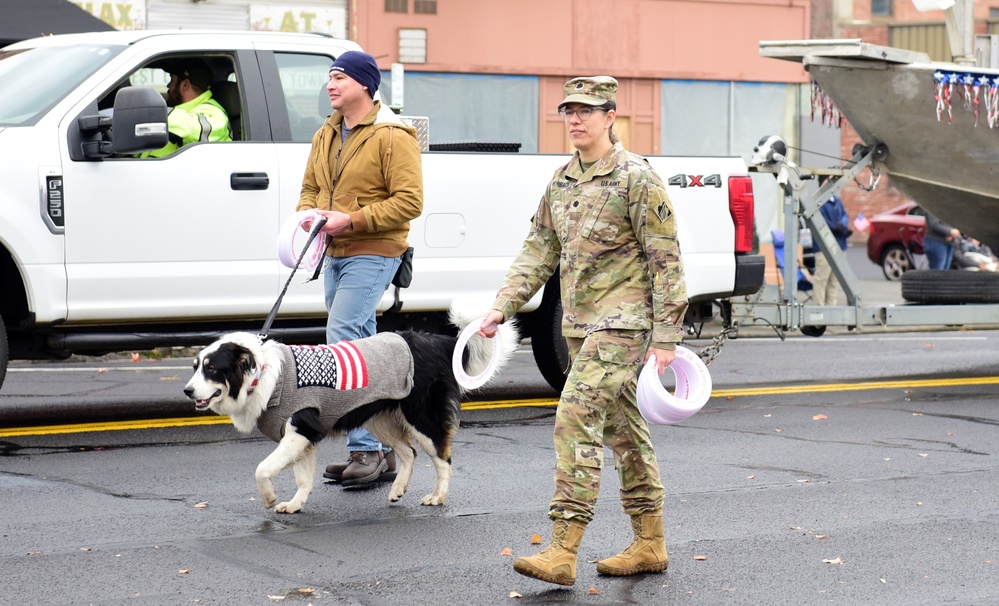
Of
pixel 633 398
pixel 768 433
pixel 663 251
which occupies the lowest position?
pixel 768 433

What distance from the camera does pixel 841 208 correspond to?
16438 mm

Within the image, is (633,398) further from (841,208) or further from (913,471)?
(841,208)

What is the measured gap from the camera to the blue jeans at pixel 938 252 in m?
17.6

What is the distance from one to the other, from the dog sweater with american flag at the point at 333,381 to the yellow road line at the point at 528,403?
2679 mm

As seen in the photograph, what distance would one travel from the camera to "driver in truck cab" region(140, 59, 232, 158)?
8656 millimetres

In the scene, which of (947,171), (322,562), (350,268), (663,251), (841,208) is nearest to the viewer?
(663,251)

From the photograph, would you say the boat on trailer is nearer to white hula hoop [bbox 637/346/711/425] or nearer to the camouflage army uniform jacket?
the camouflage army uniform jacket

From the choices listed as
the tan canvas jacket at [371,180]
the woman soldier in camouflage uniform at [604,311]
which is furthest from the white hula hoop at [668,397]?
the tan canvas jacket at [371,180]

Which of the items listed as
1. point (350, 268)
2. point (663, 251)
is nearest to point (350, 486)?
point (350, 268)

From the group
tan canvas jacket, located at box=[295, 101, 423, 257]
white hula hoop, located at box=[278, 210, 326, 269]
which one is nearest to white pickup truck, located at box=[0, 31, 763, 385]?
tan canvas jacket, located at box=[295, 101, 423, 257]

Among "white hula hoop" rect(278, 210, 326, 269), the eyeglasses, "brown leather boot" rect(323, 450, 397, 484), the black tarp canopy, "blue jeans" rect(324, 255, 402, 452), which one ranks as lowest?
"brown leather boot" rect(323, 450, 397, 484)

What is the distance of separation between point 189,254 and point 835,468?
13.1 feet

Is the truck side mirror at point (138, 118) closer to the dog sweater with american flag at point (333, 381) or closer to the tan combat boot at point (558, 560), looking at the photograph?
the dog sweater with american flag at point (333, 381)

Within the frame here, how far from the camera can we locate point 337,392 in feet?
21.3
